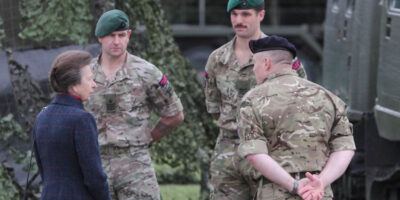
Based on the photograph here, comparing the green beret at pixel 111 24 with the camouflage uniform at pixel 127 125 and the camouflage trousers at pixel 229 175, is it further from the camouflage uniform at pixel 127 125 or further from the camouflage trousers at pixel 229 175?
the camouflage trousers at pixel 229 175

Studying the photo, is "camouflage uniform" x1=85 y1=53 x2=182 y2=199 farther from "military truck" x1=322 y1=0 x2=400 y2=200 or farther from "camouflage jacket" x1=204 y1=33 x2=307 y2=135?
"military truck" x1=322 y1=0 x2=400 y2=200

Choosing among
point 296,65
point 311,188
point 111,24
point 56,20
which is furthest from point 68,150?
point 56,20

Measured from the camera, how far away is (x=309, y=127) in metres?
4.43

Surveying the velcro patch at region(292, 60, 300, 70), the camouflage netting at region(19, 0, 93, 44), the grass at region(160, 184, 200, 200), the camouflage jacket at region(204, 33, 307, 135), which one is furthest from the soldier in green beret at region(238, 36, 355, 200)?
the grass at region(160, 184, 200, 200)

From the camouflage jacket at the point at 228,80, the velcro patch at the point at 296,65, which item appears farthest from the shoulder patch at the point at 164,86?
the velcro patch at the point at 296,65

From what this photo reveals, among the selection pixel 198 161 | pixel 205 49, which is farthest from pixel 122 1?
pixel 205 49

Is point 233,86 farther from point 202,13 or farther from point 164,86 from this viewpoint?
point 202,13

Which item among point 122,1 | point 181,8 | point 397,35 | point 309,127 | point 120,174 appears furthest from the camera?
point 181,8

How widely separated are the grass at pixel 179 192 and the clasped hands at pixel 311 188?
393 centimetres

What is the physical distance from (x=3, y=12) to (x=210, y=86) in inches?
92.4

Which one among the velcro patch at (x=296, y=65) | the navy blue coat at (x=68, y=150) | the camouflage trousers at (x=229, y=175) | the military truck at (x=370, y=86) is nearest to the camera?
the navy blue coat at (x=68, y=150)

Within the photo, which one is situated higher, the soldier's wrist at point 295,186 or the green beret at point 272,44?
the green beret at point 272,44

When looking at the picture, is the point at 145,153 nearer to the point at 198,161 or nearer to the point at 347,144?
the point at 347,144

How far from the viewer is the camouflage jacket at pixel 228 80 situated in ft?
19.0
